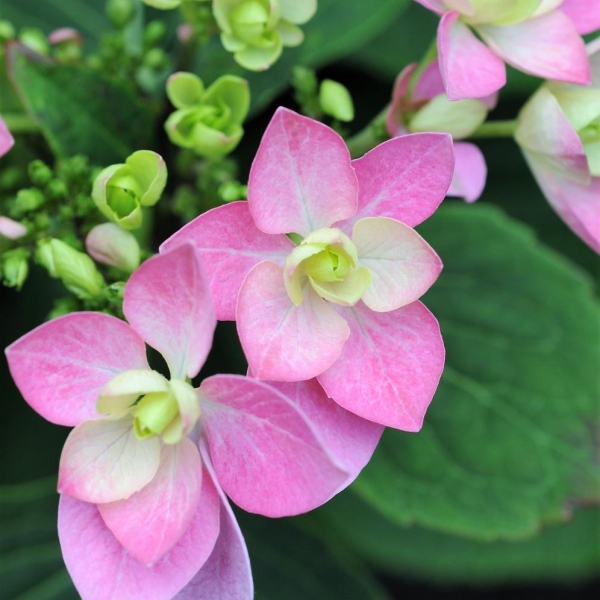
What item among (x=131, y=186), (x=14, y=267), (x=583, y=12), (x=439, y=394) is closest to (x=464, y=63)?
(x=583, y=12)

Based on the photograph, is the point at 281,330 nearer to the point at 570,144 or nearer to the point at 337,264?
the point at 337,264

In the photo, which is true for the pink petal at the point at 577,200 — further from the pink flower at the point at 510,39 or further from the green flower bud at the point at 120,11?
the green flower bud at the point at 120,11

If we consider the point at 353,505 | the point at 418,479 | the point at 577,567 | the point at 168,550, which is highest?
the point at 168,550

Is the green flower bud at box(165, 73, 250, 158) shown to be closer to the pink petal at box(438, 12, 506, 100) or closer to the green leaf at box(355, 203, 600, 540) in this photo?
the pink petal at box(438, 12, 506, 100)

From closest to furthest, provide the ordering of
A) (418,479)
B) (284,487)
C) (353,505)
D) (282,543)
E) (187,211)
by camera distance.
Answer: (284,487)
(187,211)
(418,479)
(282,543)
(353,505)

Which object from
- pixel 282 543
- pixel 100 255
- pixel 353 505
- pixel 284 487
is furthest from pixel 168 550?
pixel 353 505

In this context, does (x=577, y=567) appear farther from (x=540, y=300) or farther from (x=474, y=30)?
(x=474, y=30)
